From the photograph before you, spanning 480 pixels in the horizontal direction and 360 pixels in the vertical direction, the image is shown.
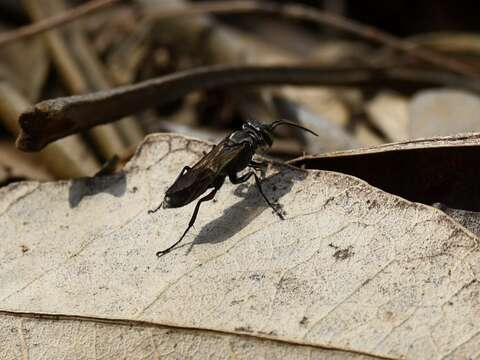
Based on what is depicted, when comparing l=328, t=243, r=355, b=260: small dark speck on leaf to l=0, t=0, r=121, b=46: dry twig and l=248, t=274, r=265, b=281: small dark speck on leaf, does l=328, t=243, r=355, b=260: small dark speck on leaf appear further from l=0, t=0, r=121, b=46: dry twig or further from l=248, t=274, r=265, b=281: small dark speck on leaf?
l=0, t=0, r=121, b=46: dry twig

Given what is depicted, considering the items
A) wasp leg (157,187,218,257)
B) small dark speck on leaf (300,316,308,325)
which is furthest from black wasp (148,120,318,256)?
small dark speck on leaf (300,316,308,325)

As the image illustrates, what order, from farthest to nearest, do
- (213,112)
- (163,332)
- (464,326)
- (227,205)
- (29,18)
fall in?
(29,18)
(213,112)
(227,205)
(163,332)
(464,326)

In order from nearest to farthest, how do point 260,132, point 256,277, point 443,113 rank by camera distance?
point 256,277 → point 260,132 → point 443,113

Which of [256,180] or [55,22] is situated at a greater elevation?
[55,22]

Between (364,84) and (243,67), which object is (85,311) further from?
(364,84)

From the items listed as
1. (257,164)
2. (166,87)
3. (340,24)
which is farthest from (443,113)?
(166,87)

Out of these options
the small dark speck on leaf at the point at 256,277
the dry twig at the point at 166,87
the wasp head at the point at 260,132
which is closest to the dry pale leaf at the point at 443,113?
the dry twig at the point at 166,87

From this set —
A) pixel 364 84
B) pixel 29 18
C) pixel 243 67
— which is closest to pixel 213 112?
pixel 243 67

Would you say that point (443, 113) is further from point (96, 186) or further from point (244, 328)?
point (244, 328)
